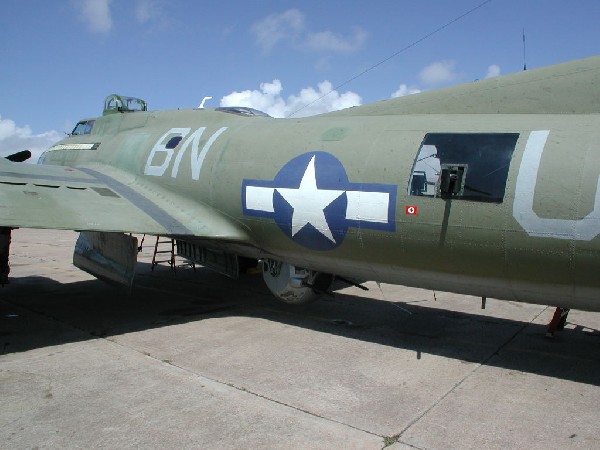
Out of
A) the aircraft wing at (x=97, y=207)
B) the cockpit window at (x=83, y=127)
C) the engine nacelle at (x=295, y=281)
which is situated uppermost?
the cockpit window at (x=83, y=127)

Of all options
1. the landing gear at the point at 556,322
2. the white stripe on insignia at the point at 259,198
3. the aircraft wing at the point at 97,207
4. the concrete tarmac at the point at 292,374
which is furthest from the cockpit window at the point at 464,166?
the aircraft wing at the point at 97,207

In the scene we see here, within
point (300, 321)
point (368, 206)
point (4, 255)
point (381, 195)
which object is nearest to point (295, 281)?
point (300, 321)

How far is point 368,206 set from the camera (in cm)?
695

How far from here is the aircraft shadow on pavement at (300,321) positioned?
7.00 metres

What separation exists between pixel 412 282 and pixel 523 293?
1499 mm

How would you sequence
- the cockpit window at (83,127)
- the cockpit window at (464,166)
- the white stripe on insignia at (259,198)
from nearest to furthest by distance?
the cockpit window at (464,166) → the white stripe on insignia at (259,198) → the cockpit window at (83,127)

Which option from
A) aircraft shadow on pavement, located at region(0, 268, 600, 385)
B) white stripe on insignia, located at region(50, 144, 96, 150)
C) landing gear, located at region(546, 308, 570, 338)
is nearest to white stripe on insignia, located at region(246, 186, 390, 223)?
aircraft shadow on pavement, located at region(0, 268, 600, 385)

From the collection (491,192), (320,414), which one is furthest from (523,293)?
(320,414)

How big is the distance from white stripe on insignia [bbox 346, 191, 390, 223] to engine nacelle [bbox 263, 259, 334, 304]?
185 cm

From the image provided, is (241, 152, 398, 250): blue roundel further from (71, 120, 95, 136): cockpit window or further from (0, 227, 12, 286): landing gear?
(71, 120, 95, 136): cockpit window

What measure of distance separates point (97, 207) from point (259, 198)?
279 cm

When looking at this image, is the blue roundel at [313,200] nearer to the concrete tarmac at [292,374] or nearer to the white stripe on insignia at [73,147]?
the concrete tarmac at [292,374]

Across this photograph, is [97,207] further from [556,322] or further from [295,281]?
[556,322]

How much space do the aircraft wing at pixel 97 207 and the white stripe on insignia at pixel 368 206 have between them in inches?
90.8
